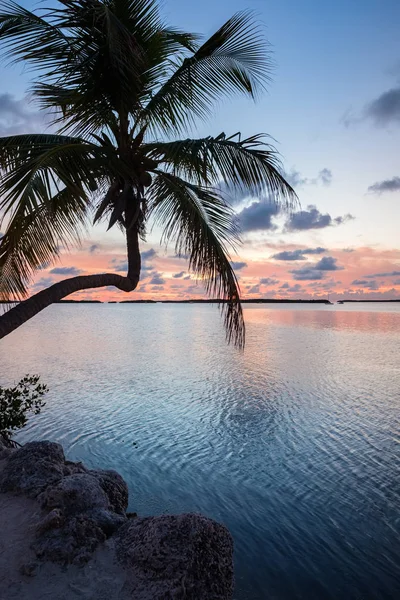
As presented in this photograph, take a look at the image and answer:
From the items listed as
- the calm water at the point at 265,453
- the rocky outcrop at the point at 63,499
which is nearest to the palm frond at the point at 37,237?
the rocky outcrop at the point at 63,499

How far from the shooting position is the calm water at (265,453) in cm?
763

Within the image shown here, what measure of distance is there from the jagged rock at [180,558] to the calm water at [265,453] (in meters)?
2.50

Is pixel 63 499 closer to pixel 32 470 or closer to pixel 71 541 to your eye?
pixel 71 541

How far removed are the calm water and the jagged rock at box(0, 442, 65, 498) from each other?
2871 mm

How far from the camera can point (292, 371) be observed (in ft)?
89.2

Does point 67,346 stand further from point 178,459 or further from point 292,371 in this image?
point 178,459

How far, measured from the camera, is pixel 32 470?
6.81 metres

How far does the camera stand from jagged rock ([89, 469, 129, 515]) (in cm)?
714

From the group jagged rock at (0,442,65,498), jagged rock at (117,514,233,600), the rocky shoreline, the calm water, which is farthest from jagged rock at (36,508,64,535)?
the calm water

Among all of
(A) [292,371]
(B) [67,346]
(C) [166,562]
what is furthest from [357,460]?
(B) [67,346]

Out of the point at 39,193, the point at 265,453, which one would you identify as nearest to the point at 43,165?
the point at 39,193

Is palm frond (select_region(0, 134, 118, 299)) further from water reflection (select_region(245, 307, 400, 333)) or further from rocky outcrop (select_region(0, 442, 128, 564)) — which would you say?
water reflection (select_region(245, 307, 400, 333))

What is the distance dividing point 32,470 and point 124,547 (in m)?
2.42

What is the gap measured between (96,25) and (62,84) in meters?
1.05
